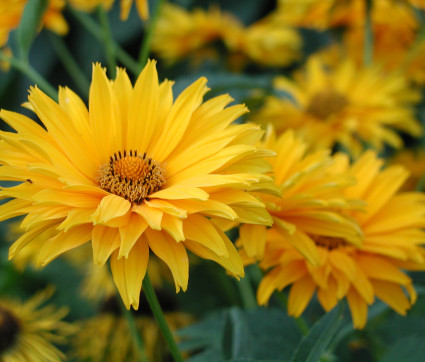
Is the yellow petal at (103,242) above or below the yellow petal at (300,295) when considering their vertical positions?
above

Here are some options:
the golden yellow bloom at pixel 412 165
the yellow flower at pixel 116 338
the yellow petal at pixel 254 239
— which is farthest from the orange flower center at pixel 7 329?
the golden yellow bloom at pixel 412 165

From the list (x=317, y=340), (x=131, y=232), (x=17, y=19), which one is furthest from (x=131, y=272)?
(x=17, y=19)

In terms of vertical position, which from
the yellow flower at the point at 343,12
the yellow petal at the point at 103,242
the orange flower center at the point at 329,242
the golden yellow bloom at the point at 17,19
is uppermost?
the yellow flower at the point at 343,12

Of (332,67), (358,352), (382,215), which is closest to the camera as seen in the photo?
(382,215)

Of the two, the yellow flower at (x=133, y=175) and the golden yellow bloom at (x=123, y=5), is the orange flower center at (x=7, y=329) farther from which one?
the golden yellow bloom at (x=123, y=5)

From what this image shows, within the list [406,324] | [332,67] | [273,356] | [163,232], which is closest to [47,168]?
[163,232]

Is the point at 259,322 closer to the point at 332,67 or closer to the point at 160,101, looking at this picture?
the point at 160,101

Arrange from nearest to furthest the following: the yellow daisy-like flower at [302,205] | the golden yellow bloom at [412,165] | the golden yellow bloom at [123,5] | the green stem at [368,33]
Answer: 1. the yellow daisy-like flower at [302,205]
2. the golden yellow bloom at [123,5]
3. the green stem at [368,33]
4. the golden yellow bloom at [412,165]

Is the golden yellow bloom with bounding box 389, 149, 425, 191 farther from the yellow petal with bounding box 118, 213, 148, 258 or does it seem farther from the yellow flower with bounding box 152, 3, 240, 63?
the yellow petal with bounding box 118, 213, 148, 258
